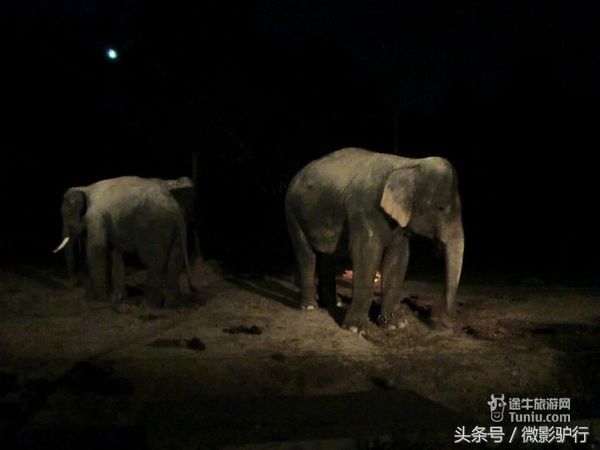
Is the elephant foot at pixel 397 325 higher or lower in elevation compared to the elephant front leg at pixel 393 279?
lower

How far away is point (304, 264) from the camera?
1198cm

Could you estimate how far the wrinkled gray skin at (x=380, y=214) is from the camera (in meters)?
9.62

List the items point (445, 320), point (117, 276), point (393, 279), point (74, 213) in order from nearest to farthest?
point (445, 320) < point (393, 279) < point (117, 276) < point (74, 213)

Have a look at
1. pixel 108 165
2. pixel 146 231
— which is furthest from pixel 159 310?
pixel 108 165

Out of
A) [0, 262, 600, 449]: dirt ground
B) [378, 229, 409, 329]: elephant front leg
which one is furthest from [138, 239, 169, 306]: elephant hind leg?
[378, 229, 409, 329]: elephant front leg

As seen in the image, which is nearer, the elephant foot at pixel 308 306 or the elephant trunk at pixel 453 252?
the elephant trunk at pixel 453 252

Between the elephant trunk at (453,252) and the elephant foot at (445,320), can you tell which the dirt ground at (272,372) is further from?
the elephant trunk at (453,252)

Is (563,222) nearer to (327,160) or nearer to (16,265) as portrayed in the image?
(327,160)

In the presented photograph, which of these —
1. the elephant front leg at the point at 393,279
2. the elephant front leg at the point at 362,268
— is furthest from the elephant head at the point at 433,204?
the elephant front leg at the point at 393,279

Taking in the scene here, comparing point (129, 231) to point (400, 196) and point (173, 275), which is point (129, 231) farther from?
point (400, 196)
